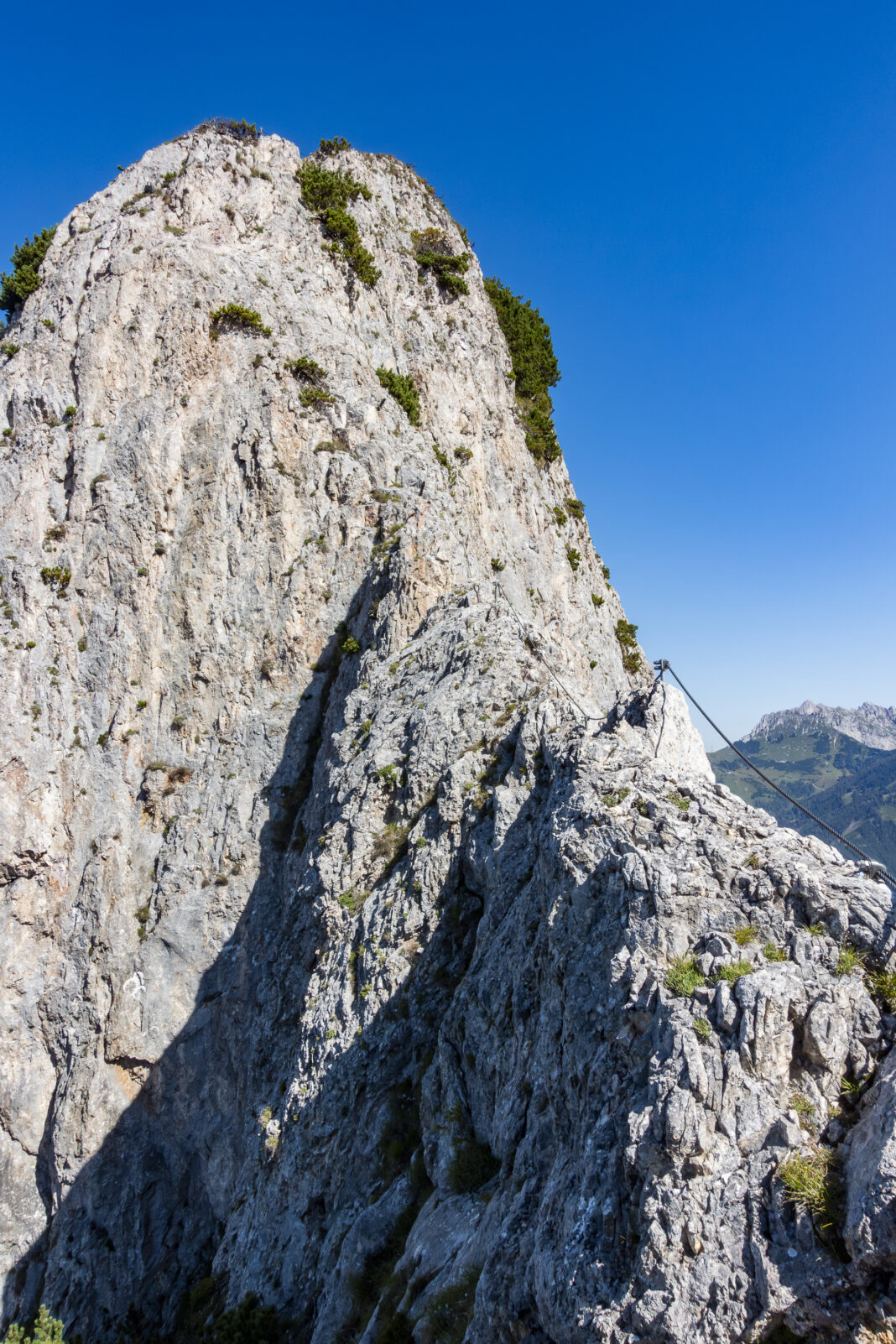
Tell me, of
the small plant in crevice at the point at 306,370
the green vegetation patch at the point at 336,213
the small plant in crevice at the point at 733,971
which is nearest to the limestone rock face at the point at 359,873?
the small plant in crevice at the point at 733,971

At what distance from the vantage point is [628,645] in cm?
4778

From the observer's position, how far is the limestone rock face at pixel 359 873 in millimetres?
8094

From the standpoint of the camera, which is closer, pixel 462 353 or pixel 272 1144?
pixel 272 1144

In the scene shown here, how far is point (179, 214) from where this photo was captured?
35.8 meters

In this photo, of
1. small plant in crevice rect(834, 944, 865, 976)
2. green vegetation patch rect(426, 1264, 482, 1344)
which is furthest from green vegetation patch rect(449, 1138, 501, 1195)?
small plant in crevice rect(834, 944, 865, 976)

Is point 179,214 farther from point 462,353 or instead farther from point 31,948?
point 31,948

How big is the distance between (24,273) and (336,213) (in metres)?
18.3

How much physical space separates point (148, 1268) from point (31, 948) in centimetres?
1248

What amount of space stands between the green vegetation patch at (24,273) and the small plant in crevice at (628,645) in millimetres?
41837

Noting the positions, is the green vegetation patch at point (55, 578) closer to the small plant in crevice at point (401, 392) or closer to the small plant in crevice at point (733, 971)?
the small plant in crevice at point (401, 392)

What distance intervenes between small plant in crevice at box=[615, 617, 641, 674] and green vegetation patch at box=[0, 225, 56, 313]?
41.8 m

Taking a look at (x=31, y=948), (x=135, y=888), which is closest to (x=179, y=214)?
(x=135, y=888)

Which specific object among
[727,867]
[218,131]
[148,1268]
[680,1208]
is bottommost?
[148,1268]

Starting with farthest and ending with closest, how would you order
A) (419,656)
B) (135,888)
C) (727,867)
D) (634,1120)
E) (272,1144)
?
(135,888)
(419,656)
(272,1144)
(727,867)
(634,1120)
